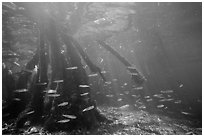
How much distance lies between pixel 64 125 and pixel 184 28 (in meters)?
20.3

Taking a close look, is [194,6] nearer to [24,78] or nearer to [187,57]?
[24,78]

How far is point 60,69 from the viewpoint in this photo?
378 inches

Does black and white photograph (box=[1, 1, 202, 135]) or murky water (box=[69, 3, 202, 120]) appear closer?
black and white photograph (box=[1, 1, 202, 135])

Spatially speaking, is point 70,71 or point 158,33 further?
point 158,33

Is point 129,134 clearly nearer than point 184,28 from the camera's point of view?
Yes

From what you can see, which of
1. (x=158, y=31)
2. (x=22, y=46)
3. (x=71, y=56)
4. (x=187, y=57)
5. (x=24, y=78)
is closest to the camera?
(x=71, y=56)

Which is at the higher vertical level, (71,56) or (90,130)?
(71,56)

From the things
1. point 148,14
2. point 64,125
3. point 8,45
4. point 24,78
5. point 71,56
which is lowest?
point 64,125

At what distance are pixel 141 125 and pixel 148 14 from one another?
478 inches

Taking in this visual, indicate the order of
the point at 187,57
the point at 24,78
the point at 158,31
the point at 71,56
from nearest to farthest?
the point at 71,56 < the point at 24,78 < the point at 158,31 < the point at 187,57

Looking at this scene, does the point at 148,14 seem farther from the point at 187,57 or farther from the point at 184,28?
the point at 187,57

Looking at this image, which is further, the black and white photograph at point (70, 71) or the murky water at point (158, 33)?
the murky water at point (158, 33)

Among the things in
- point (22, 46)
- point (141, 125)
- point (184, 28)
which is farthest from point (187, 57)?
point (141, 125)

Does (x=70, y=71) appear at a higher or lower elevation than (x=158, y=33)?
lower
